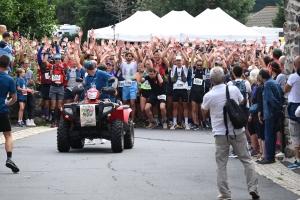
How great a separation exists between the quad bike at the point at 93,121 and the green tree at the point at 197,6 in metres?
43.7

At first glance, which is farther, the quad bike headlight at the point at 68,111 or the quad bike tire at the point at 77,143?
the quad bike tire at the point at 77,143

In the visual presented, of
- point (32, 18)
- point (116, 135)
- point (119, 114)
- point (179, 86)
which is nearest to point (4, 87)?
point (116, 135)

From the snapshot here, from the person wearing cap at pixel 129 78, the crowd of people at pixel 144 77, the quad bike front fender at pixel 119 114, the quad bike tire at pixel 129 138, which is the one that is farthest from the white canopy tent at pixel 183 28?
the quad bike front fender at pixel 119 114

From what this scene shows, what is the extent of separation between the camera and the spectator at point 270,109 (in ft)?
49.0

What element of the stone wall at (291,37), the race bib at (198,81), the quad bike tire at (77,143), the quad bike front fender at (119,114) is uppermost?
the stone wall at (291,37)

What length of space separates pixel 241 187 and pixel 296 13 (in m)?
5.09

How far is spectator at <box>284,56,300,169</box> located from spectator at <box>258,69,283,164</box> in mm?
566

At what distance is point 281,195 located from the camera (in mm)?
11125

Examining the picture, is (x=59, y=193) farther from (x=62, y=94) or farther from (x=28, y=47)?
(x=28, y=47)

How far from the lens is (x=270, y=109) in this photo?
15102 mm

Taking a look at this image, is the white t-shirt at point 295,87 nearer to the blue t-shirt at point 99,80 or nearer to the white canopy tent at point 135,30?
the blue t-shirt at point 99,80

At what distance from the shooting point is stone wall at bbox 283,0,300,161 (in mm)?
15750

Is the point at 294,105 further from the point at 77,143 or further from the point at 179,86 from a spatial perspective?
the point at 179,86

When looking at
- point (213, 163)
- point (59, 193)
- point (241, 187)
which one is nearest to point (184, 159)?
point (213, 163)
